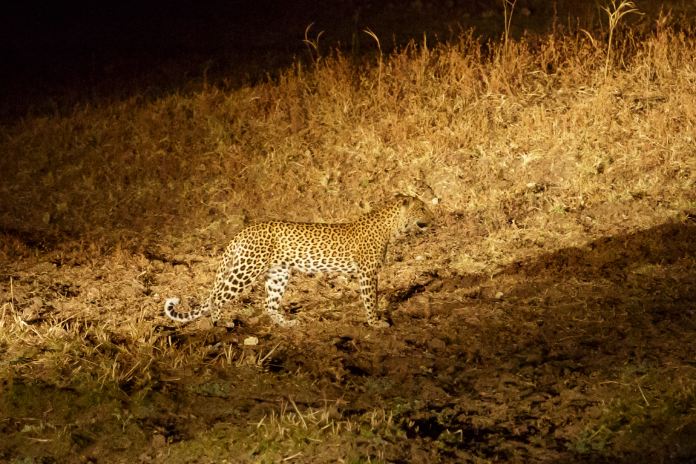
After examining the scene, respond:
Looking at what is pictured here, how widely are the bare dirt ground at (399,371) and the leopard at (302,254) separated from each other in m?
0.25

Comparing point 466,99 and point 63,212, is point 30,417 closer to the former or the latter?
point 63,212

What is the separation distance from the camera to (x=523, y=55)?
1280 centimetres

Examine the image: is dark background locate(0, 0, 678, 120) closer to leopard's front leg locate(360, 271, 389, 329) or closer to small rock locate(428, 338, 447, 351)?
leopard's front leg locate(360, 271, 389, 329)

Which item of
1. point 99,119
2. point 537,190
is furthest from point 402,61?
point 99,119

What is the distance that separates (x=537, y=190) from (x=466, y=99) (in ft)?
7.59

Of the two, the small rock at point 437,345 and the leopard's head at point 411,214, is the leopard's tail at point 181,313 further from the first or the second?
the small rock at point 437,345

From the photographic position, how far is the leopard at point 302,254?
26.4 feet

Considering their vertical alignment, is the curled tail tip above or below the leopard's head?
below

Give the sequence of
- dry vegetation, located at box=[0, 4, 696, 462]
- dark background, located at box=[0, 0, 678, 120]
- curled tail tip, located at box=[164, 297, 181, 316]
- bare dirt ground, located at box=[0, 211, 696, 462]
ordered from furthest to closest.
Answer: dark background, located at box=[0, 0, 678, 120] → curled tail tip, located at box=[164, 297, 181, 316] → dry vegetation, located at box=[0, 4, 696, 462] → bare dirt ground, located at box=[0, 211, 696, 462]

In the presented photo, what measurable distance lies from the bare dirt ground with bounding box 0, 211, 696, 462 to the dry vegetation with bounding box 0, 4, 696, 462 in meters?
0.02

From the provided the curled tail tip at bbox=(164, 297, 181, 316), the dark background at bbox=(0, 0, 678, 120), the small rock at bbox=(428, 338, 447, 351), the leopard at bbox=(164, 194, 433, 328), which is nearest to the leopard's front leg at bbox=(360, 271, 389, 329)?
the leopard at bbox=(164, 194, 433, 328)

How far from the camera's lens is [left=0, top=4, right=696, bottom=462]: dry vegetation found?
627cm

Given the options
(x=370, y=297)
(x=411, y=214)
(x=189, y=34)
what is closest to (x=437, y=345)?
(x=370, y=297)

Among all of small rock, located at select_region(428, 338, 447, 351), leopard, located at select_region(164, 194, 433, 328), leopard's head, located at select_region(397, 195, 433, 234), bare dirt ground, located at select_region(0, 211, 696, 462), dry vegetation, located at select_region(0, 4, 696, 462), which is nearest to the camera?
bare dirt ground, located at select_region(0, 211, 696, 462)
